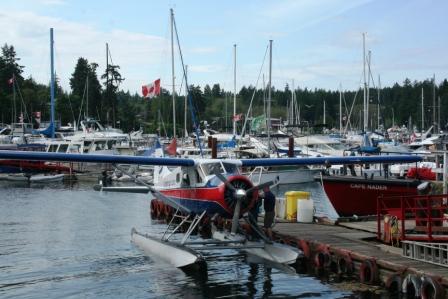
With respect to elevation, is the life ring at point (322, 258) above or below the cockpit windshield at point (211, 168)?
below

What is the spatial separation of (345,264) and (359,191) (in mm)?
9276

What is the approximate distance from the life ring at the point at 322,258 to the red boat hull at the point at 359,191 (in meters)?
8.08

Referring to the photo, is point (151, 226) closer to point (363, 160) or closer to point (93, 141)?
point (363, 160)

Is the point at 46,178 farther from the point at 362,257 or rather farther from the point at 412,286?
the point at 412,286

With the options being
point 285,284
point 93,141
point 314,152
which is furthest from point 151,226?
point 93,141

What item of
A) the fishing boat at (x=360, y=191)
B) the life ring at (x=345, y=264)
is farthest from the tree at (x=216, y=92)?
the life ring at (x=345, y=264)

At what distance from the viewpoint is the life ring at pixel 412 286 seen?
458 inches

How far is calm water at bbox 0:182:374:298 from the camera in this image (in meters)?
13.4

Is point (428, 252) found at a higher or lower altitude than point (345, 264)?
higher

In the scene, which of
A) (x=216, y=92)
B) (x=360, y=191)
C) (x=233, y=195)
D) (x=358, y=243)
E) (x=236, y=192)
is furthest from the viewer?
(x=216, y=92)

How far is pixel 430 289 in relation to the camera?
11.2 metres

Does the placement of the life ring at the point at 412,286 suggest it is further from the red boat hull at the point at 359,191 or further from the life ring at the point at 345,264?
the red boat hull at the point at 359,191

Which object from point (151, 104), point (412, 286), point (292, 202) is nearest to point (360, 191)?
point (292, 202)

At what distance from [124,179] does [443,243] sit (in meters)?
36.3
